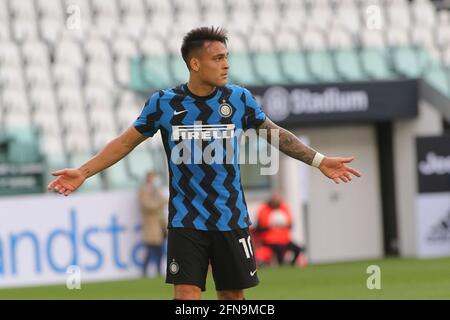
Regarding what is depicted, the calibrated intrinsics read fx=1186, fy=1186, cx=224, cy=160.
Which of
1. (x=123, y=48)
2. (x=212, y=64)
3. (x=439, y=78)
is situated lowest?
(x=212, y=64)

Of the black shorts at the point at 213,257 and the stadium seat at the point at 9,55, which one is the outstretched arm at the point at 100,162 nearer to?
the black shorts at the point at 213,257

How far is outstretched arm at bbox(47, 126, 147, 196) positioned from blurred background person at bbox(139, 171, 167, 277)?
9.97 metres

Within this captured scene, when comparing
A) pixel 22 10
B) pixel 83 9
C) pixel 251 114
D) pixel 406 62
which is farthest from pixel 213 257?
pixel 406 62

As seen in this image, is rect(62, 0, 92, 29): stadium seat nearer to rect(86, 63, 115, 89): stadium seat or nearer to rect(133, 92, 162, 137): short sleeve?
rect(86, 63, 115, 89): stadium seat

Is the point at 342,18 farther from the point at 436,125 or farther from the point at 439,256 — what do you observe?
the point at 439,256

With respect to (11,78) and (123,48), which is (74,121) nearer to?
(11,78)

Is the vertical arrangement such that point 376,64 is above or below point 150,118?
above

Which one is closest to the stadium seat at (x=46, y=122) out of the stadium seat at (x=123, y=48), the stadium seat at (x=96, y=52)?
the stadium seat at (x=96, y=52)

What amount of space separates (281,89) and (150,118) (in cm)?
1184

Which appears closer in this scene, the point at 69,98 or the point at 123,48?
the point at 69,98

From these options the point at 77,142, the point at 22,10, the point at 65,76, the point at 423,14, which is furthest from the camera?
the point at 423,14

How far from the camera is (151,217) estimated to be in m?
17.1

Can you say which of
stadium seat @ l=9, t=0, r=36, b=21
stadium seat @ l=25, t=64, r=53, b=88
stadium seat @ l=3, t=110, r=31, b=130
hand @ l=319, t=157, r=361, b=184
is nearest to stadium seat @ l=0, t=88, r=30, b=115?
stadium seat @ l=3, t=110, r=31, b=130

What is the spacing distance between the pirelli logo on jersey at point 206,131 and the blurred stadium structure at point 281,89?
967 centimetres
